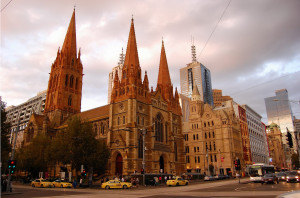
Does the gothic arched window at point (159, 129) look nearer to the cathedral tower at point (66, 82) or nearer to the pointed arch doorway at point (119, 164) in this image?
the pointed arch doorway at point (119, 164)

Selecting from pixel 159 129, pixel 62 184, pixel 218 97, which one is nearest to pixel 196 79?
pixel 218 97

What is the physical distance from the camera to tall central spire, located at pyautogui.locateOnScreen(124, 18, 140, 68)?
51250 millimetres

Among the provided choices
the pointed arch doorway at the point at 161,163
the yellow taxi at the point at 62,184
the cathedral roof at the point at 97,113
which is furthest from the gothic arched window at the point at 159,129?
the yellow taxi at the point at 62,184

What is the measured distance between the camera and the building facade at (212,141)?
2717 inches

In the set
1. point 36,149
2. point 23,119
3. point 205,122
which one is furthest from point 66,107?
point 23,119

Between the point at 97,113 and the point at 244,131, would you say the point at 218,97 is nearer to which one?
the point at 244,131

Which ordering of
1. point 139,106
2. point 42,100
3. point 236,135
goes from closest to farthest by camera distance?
point 139,106 → point 236,135 → point 42,100

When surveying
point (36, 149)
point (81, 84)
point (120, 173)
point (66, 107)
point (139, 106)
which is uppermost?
point (81, 84)

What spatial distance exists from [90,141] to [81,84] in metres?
43.0

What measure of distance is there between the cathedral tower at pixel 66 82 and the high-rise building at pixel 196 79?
317 feet

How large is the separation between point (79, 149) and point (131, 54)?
82.5 feet

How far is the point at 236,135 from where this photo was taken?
7606 centimetres

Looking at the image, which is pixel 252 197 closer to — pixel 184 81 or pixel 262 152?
pixel 262 152

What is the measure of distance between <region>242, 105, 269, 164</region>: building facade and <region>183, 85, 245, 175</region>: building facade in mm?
17865
